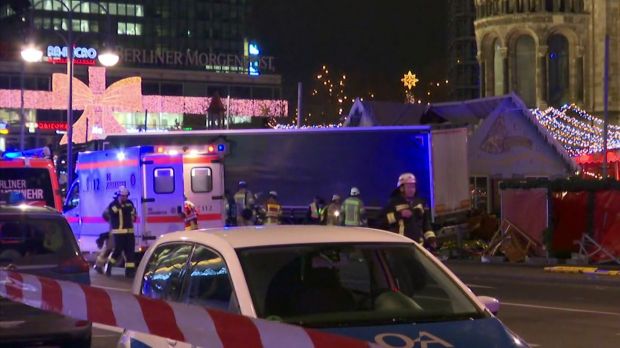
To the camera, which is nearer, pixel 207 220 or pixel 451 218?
pixel 207 220

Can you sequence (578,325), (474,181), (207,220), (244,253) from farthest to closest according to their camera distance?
(474,181) → (207,220) → (578,325) → (244,253)

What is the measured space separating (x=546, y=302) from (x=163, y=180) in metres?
9.20

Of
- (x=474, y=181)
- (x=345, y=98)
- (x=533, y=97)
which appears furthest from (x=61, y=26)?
(x=474, y=181)

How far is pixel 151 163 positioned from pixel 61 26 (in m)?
96.6

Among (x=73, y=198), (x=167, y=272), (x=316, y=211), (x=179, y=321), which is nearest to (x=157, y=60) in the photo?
(x=73, y=198)

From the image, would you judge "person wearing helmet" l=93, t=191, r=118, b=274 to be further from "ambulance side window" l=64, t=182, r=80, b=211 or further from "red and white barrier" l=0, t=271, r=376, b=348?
"red and white barrier" l=0, t=271, r=376, b=348

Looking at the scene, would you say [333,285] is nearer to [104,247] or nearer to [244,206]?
[104,247]

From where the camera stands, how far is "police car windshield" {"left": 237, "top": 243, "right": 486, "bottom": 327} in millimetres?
5719

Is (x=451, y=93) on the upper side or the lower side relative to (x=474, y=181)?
upper

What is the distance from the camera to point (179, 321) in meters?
4.51

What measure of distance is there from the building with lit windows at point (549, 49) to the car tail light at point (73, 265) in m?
46.7

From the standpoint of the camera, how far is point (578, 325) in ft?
43.4

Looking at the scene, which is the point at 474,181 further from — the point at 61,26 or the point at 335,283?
the point at 61,26

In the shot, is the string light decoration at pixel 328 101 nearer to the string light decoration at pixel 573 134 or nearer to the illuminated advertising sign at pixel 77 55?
the illuminated advertising sign at pixel 77 55
